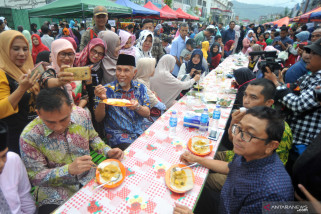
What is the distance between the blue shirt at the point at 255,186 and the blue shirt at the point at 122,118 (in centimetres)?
142

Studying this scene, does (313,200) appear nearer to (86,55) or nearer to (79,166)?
(79,166)

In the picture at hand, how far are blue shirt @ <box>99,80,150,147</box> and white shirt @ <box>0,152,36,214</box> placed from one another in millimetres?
1138

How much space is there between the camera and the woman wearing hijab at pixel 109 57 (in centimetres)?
334

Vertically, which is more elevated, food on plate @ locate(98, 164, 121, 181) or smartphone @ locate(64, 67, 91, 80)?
smartphone @ locate(64, 67, 91, 80)

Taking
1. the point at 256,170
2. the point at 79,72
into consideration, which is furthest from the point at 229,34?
the point at 256,170

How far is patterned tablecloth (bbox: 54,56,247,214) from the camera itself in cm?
127

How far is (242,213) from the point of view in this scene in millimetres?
1300

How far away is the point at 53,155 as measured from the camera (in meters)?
1.57

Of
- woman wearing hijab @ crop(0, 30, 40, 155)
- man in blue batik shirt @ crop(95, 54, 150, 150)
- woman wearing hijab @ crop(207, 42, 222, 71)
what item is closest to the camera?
woman wearing hijab @ crop(0, 30, 40, 155)

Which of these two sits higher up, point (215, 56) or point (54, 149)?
point (215, 56)

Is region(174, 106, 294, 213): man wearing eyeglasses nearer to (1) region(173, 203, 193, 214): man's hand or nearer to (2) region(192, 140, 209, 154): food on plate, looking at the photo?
(1) region(173, 203, 193, 214): man's hand

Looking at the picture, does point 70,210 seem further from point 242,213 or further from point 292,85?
point 292,85

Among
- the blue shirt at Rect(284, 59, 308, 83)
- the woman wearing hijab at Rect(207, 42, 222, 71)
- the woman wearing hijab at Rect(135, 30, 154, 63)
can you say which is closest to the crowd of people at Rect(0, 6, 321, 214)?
the blue shirt at Rect(284, 59, 308, 83)

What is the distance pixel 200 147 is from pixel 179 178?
53 centimetres
